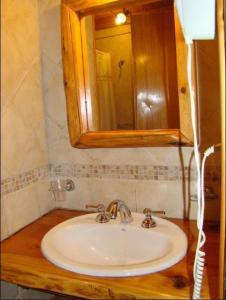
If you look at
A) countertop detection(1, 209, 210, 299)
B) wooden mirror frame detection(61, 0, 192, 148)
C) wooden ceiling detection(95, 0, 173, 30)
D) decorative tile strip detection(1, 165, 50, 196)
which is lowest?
countertop detection(1, 209, 210, 299)

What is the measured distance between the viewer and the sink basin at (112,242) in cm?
90

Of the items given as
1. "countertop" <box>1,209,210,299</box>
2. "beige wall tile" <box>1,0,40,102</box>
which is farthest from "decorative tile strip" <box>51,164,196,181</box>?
"beige wall tile" <box>1,0,40,102</box>

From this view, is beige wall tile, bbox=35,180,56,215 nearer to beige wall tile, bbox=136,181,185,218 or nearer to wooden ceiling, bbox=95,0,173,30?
beige wall tile, bbox=136,181,185,218

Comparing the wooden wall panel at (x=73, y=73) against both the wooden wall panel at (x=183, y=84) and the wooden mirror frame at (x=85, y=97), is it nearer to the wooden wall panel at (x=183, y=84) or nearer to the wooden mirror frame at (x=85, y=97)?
the wooden mirror frame at (x=85, y=97)

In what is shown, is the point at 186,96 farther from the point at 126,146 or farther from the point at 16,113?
the point at 16,113

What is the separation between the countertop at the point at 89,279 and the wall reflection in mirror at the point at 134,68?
48cm

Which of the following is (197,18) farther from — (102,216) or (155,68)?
(102,216)

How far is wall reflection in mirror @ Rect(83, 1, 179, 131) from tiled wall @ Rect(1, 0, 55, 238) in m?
0.24

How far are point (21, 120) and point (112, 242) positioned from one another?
593 mm

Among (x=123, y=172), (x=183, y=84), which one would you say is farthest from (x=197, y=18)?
(x=123, y=172)

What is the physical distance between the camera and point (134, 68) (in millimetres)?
1096

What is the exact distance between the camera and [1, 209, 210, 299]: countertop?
0.72 meters

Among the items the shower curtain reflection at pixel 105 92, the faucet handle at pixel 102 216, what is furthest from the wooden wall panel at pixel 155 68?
the faucet handle at pixel 102 216

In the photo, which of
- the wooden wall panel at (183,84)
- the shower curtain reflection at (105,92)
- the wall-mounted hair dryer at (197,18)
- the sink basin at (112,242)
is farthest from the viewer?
the shower curtain reflection at (105,92)
